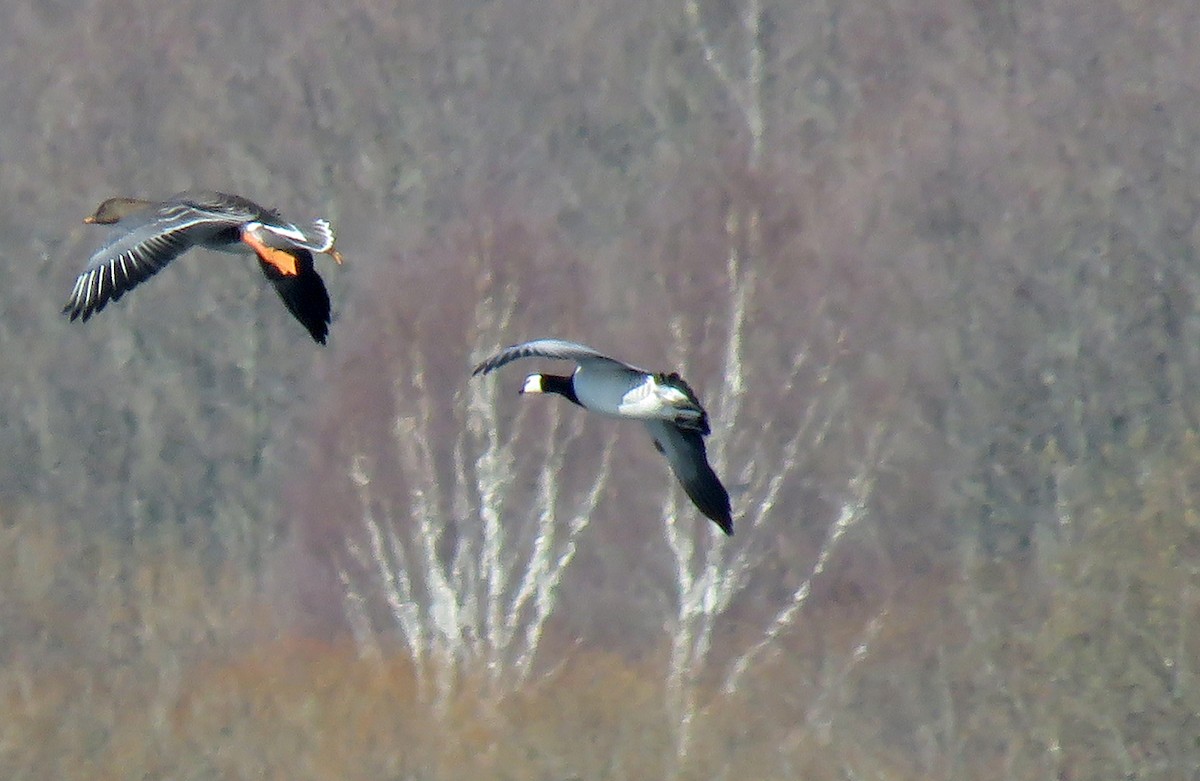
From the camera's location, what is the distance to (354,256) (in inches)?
1282

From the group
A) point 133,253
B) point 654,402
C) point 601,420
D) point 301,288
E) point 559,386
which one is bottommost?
point 654,402

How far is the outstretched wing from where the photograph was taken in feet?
39.3

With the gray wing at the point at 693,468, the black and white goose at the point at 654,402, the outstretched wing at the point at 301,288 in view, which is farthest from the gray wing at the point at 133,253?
the gray wing at the point at 693,468

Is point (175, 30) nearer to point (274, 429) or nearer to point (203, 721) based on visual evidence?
point (274, 429)

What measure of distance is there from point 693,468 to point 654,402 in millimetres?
767

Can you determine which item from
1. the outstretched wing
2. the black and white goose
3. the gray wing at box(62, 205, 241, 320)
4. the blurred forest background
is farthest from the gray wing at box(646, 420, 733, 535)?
the blurred forest background

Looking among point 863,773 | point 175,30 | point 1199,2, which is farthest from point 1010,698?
point 175,30

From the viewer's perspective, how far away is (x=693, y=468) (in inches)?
487

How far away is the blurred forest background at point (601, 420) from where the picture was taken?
28.4m

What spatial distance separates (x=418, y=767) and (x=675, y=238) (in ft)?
27.9

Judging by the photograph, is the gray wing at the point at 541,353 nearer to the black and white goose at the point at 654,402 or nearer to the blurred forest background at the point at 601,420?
the black and white goose at the point at 654,402

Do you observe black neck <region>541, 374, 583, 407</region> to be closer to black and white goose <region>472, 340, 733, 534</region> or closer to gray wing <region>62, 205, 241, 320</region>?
black and white goose <region>472, 340, 733, 534</region>

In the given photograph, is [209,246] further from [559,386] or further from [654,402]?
[654,402]

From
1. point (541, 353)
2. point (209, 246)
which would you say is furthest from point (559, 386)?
point (209, 246)
